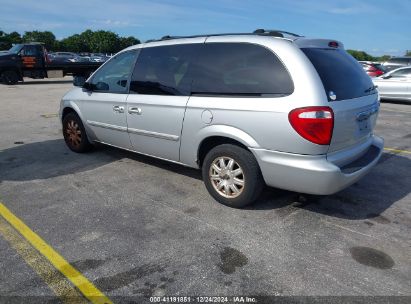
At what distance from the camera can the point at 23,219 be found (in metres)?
3.74

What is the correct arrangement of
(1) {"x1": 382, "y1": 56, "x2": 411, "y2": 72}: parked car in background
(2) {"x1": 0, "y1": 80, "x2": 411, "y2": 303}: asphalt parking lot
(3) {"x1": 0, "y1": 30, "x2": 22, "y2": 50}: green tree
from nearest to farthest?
1. (2) {"x1": 0, "y1": 80, "x2": 411, "y2": 303}: asphalt parking lot
2. (1) {"x1": 382, "y1": 56, "x2": 411, "y2": 72}: parked car in background
3. (3) {"x1": 0, "y1": 30, "x2": 22, "y2": 50}: green tree

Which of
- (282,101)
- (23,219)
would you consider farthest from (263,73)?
(23,219)

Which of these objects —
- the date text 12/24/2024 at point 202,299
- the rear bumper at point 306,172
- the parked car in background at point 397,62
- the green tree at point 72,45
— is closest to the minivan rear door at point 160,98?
the rear bumper at point 306,172

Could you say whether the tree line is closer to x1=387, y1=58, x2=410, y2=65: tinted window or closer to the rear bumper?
x1=387, y1=58, x2=410, y2=65: tinted window

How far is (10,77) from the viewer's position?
19703 mm

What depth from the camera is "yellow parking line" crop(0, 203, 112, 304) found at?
258 centimetres

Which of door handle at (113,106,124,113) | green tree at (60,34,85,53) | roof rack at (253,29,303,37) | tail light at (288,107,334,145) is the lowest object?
door handle at (113,106,124,113)

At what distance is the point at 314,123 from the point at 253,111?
608mm

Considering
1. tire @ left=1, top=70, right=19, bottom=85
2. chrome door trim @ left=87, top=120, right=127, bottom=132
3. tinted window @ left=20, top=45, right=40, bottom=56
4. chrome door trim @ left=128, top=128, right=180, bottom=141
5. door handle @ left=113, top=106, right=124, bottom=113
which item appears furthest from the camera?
tinted window @ left=20, top=45, right=40, bottom=56

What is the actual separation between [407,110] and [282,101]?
10354 millimetres

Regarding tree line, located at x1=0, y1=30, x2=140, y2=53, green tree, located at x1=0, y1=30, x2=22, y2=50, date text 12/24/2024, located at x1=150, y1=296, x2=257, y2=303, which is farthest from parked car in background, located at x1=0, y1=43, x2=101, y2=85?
tree line, located at x1=0, y1=30, x2=140, y2=53

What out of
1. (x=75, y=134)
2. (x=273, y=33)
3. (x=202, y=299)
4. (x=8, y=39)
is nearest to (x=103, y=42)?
Answer: (x=8, y=39)

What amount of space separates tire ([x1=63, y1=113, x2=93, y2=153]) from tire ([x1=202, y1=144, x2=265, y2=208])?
8.83ft

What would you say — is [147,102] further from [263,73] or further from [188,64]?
[263,73]
